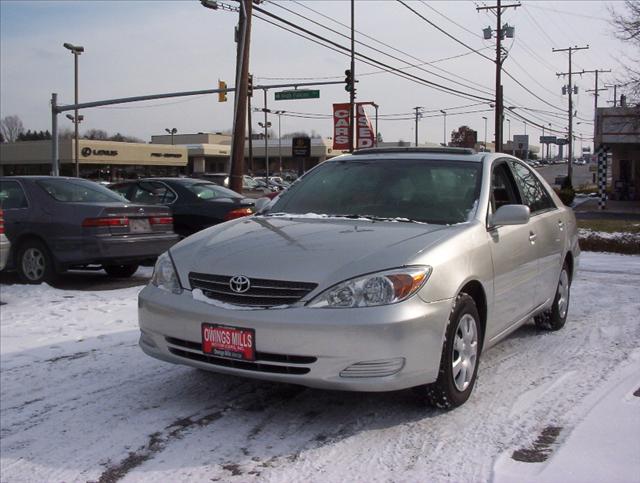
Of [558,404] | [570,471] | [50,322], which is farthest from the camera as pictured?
[50,322]

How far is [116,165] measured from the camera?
72375 mm

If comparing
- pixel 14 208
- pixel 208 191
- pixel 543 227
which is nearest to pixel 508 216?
pixel 543 227

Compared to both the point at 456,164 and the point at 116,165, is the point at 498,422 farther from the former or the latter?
the point at 116,165

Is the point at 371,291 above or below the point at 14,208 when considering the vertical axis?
below

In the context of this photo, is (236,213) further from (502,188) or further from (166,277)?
(166,277)

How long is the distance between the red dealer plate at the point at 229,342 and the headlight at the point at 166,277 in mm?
388

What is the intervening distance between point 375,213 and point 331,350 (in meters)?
1.47

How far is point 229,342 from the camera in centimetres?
377

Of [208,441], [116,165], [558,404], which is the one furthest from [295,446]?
[116,165]

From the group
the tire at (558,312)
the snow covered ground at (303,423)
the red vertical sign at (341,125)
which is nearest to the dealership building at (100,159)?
the red vertical sign at (341,125)

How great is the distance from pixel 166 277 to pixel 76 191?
5.39 meters

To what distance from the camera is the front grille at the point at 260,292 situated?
12.1 feet

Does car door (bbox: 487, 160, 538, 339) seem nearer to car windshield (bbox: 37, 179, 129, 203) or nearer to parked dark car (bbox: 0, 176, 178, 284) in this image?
parked dark car (bbox: 0, 176, 178, 284)

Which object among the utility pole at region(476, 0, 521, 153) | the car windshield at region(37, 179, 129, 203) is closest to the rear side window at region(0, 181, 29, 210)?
the car windshield at region(37, 179, 129, 203)
